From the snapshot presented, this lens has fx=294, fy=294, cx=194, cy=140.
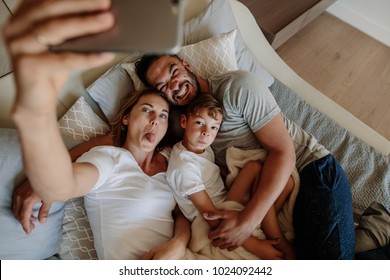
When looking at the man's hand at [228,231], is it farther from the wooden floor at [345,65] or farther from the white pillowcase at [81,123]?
the wooden floor at [345,65]

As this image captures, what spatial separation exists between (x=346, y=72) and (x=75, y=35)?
2.35 meters

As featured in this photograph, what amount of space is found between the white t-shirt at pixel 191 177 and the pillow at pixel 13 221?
41 cm

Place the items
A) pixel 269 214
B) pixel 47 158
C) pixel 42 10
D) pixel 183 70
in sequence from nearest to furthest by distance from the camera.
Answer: pixel 42 10, pixel 47 158, pixel 269 214, pixel 183 70

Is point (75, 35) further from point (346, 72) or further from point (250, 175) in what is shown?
point (346, 72)

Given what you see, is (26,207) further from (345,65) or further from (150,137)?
(345,65)

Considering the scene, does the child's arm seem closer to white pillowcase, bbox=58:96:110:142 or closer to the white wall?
white pillowcase, bbox=58:96:110:142

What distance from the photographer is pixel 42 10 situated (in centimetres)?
39

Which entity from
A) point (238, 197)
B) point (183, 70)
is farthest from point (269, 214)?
point (183, 70)

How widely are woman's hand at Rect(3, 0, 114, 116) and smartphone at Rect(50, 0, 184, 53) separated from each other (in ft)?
0.03

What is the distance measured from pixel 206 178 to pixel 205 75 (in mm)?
510

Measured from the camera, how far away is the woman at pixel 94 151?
40cm

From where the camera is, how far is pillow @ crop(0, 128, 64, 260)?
34.5 inches

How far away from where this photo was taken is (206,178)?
3.41 feet
